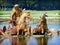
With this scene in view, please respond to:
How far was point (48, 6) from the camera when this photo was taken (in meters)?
44.9

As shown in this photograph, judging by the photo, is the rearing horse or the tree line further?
the tree line

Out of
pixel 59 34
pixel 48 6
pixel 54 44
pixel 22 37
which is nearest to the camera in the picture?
pixel 54 44

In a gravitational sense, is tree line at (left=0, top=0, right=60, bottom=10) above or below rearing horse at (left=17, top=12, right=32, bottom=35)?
above

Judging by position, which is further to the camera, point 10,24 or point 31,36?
point 10,24

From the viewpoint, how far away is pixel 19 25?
15.2m

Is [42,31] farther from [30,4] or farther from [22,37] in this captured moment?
[30,4]

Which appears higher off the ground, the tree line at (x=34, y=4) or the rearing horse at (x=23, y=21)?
the tree line at (x=34, y=4)

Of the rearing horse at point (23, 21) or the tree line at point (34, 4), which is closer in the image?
the rearing horse at point (23, 21)

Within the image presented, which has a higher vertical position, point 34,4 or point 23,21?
point 34,4

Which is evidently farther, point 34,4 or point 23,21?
point 34,4

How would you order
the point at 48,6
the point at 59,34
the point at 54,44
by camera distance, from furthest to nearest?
1. the point at 48,6
2. the point at 59,34
3. the point at 54,44

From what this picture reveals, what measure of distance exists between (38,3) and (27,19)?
31809 mm

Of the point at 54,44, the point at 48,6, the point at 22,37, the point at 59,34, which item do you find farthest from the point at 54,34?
the point at 48,6

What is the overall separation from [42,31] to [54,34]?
463 millimetres
